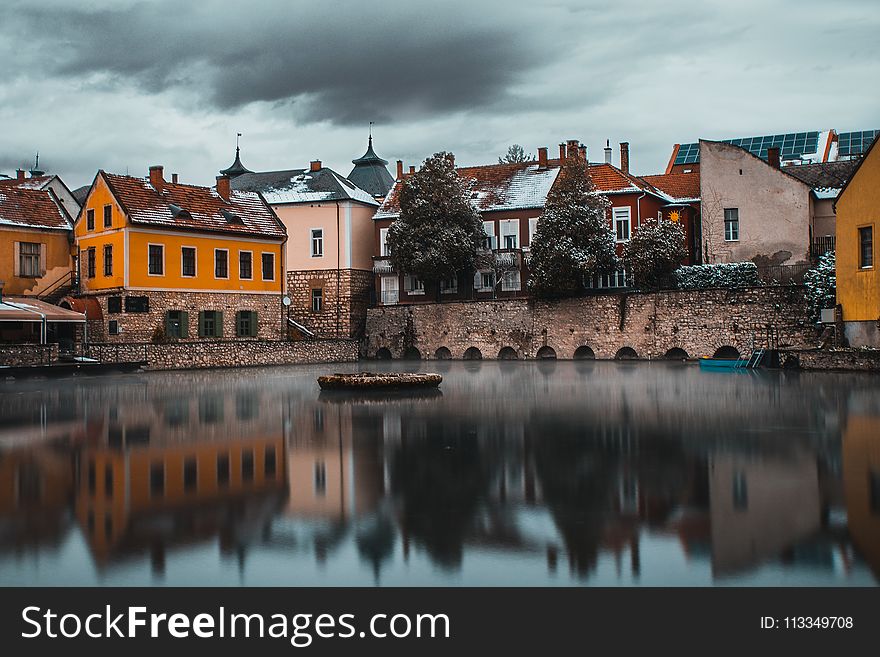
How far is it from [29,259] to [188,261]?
7.09 metres

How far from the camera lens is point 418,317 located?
4662 centimetres

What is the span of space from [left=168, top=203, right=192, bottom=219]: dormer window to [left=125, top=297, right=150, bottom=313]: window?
4.30 m

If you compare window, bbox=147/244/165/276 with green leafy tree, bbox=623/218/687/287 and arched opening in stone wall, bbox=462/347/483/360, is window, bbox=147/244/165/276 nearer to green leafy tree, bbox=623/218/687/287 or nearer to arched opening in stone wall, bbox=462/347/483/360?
arched opening in stone wall, bbox=462/347/483/360

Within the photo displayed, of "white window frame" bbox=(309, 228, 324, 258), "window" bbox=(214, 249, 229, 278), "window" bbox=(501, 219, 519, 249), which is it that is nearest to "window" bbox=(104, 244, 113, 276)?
"window" bbox=(214, 249, 229, 278)

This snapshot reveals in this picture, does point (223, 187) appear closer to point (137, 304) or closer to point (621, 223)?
point (137, 304)

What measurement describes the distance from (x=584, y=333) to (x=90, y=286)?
22.6 metres

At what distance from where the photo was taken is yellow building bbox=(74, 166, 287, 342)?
38.8 meters

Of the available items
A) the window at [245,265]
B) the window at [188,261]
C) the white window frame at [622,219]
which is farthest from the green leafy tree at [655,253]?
the window at [188,261]

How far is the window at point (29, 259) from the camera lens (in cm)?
4012

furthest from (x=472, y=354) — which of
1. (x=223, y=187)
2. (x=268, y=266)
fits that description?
(x=223, y=187)

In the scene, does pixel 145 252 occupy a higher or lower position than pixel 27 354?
higher

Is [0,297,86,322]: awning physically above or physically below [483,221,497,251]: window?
below

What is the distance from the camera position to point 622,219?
47094mm

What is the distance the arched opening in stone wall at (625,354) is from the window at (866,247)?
1265cm
